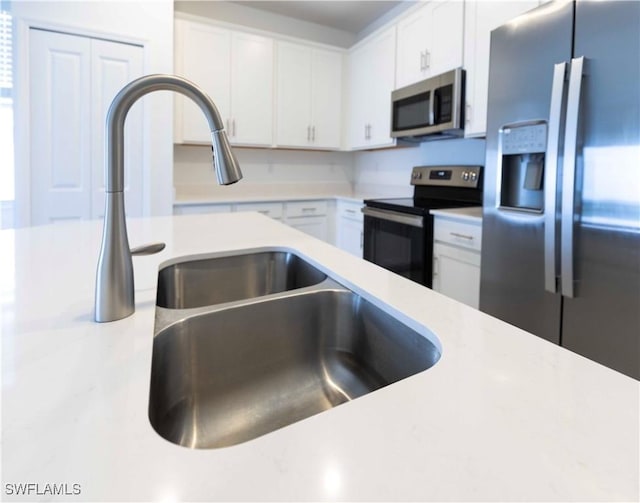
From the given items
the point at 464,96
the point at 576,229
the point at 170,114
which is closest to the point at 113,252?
the point at 576,229

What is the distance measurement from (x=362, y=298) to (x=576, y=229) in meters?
1.09

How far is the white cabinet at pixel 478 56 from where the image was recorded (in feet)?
7.40

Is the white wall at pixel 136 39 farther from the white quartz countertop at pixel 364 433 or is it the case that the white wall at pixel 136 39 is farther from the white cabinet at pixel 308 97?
the white quartz countertop at pixel 364 433

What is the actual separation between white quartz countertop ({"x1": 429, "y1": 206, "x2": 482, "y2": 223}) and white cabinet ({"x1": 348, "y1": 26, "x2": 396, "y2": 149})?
120 cm

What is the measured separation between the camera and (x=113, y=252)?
645 millimetres

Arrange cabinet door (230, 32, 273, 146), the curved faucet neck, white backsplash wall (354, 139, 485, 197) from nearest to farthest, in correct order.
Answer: the curved faucet neck
white backsplash wall (354, 139, 485, 197)
cabinet door (230, 32, 273, 146)

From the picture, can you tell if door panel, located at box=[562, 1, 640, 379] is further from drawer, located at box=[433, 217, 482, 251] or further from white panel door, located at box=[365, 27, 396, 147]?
white panel door, located at box=[365, 27, 396, 147]

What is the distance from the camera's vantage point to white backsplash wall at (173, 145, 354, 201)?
3693 millimetres

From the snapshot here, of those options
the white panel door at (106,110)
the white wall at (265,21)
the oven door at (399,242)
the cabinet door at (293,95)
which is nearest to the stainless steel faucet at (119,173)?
the oven door at (399,242)

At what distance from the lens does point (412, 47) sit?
2988mm

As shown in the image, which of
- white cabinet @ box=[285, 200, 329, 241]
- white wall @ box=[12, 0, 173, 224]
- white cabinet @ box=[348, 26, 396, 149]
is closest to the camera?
white wall @ box=[12, 0, 173, 224]

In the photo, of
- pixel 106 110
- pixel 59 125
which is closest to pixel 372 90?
pixel 106 110

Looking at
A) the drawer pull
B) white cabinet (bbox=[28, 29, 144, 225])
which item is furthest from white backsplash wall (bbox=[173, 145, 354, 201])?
the drawer pull

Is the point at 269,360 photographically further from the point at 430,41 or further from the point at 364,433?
the point at 430,41
